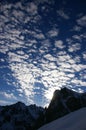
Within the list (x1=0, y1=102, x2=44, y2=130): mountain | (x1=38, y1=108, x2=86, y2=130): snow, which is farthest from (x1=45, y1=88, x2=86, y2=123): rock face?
(x1=0, y1=102, x2=44, y2=130): mountain

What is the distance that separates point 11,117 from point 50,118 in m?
136

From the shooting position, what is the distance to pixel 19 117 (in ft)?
593

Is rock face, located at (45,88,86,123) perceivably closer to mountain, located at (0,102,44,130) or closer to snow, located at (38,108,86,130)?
snow, located at (38,108,86,130)

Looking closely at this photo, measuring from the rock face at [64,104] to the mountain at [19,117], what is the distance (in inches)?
3951

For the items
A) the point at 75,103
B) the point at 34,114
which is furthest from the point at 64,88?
the point at 34,114

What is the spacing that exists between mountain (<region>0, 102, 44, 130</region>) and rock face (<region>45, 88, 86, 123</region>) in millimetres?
100350

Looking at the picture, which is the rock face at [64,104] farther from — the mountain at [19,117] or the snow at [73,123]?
the mountain at [19,117]

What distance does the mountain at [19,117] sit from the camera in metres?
162

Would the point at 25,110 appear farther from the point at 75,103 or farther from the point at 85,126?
the point at 85,126

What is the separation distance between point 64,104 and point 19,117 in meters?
130

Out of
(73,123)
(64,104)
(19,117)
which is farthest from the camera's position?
(19,117)

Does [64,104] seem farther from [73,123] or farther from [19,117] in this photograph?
[19,117]

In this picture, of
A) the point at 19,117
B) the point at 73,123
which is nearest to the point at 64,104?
the point at 73,123

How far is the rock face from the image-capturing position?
5700 centimetres
